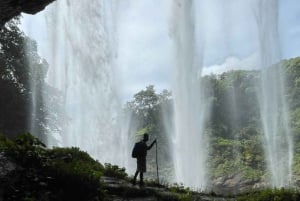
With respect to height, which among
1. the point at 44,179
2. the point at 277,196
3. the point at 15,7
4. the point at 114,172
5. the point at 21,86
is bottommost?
the point at 277,196

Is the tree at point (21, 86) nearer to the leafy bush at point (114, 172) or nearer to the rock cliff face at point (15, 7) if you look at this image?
the leafy bush at point (114, 172)

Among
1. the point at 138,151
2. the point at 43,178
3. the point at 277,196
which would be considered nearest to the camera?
the point at 43,178

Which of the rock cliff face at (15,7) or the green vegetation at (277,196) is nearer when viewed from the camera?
the rock cliff face at (15,7)

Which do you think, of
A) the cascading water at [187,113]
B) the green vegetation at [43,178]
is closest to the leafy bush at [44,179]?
the green vegetation at [43,178]

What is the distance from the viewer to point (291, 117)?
42.1 m

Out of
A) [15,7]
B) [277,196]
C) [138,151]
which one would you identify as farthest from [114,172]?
[15,7]

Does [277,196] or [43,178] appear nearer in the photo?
[43,178]

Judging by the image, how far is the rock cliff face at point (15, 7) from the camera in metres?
8.31

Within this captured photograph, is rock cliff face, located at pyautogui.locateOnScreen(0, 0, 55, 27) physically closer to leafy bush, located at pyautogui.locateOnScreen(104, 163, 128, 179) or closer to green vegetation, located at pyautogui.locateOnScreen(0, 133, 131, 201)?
green vegetation, located at pyautogui.locateOnScreen(0, 133, 131, 201)

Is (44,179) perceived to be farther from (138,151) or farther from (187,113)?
(187,113)

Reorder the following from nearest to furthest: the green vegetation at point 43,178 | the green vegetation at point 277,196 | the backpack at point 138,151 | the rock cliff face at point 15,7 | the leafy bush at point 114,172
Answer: the rock cliff face at point 15,7
the green vegetation at point 43,178
the green vegetation at point 277,196
the backpack at point 138,151
the leafy bush at point 114,172

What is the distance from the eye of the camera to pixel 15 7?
866 centimetres

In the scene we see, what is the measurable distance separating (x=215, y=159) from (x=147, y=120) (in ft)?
40.6

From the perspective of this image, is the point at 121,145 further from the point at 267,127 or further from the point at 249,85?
the point at 249,85
